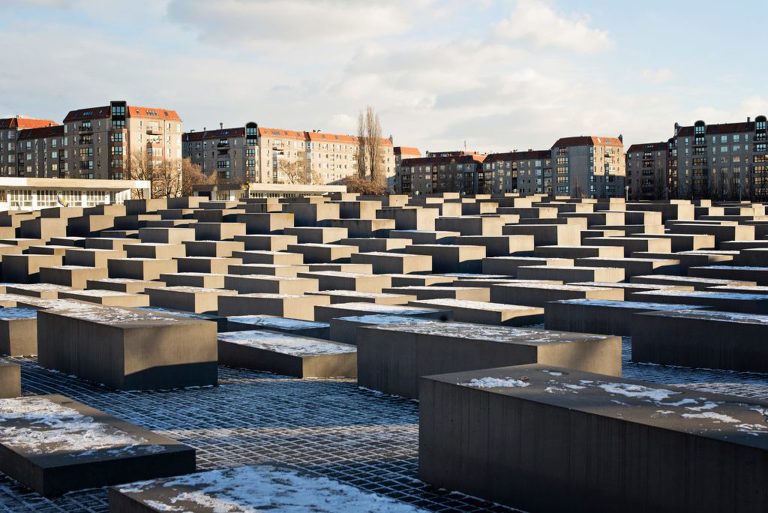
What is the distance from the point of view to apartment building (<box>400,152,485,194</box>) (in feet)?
548

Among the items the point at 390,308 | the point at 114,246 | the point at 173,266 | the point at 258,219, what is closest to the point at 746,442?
the point at 390,308

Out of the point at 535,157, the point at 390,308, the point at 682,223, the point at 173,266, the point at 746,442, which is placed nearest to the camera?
the point at 746,442

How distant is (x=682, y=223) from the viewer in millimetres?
36781

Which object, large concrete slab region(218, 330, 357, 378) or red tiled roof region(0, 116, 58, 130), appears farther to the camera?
red tiled roof region(0, 116, 58, 130)

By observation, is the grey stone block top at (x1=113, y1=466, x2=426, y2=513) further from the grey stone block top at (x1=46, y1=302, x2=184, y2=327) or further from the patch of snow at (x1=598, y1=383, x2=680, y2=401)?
the grey stone block top at (x1=46, y1=302, x2=184, y2=327)

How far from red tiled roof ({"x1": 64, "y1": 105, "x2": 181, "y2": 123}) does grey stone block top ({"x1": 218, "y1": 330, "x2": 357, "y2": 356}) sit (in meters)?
115

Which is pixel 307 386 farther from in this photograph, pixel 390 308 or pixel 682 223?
pixel 682 223

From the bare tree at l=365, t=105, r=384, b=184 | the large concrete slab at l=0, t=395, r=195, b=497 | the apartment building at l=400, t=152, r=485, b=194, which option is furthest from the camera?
the apartment building at l=400, t=152, r=485, b=194

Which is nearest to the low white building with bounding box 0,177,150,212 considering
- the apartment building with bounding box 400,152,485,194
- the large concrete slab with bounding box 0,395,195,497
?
the large concrete slab with bounding box 0,395,195,497

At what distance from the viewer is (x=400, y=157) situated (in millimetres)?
177500

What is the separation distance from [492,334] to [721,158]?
465ft

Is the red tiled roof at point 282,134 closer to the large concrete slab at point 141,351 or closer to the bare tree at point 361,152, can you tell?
the bare tree at point 361,152

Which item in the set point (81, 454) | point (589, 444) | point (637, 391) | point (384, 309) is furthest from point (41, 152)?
point (589, 444)

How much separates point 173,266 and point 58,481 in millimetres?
22265
